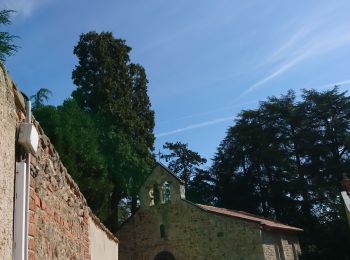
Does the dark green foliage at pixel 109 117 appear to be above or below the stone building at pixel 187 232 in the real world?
above

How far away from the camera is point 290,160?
38.2 metres

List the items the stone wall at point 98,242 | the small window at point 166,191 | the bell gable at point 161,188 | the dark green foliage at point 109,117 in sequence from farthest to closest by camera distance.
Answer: the small window at point 166,191 < the bell gable at point 161,188 < the dark green foliage at point 109,117 < the stone wall at point 98,242

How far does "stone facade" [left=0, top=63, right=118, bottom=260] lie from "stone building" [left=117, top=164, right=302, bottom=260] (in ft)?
56.9

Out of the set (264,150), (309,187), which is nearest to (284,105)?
(264,150)

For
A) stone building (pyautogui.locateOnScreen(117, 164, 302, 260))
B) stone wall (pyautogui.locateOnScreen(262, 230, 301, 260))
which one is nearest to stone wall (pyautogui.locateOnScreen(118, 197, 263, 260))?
stone building (pyautogui.locateOnScreen(117, 164, 302, 260))

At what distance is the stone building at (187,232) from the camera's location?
905 inches

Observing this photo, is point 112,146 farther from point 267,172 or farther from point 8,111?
point 8,111

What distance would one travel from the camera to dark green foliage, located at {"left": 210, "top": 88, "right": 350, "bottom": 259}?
34.9m

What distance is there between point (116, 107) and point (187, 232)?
899cm

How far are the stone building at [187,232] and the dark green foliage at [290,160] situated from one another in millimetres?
7630

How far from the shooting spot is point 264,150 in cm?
3828

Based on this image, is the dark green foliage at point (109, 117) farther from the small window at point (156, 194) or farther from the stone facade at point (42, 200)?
the stone facade at point (42, 200)

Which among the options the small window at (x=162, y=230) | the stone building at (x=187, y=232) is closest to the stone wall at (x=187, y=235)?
the stone building at (x=187, y=232)

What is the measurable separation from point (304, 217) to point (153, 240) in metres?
14.7
